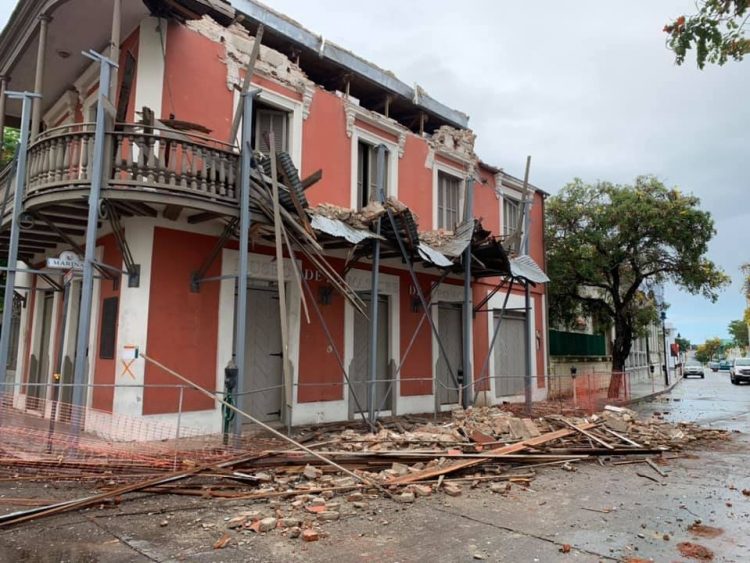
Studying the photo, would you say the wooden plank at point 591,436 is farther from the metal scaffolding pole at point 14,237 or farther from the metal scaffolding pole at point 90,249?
the metal scaffolding pole at point 14,237

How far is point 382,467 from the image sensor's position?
7.23 metres

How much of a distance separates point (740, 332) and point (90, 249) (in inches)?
4627

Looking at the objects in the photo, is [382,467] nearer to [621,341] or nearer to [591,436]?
[591,436]

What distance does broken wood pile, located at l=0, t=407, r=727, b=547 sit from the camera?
567 cm

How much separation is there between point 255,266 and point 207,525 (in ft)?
19.8

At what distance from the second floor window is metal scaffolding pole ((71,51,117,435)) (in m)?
A: 3.33

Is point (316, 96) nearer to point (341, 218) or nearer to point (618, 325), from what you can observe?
point (341, 218)

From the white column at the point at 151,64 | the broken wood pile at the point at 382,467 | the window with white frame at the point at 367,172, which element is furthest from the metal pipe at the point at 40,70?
the window with white frame at the point at 367,172

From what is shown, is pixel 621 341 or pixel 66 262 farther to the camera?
pixel 621 341

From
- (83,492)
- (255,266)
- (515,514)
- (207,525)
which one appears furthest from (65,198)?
(515,514)

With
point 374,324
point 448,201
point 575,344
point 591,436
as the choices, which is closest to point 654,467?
point 591,436

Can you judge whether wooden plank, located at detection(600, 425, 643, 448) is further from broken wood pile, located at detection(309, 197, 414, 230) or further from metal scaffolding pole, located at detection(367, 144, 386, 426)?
broken wood pile, located at detection(309, 197, 414, 230)

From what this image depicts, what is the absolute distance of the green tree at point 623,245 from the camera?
19.1 meters

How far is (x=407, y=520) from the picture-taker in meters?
5.50
